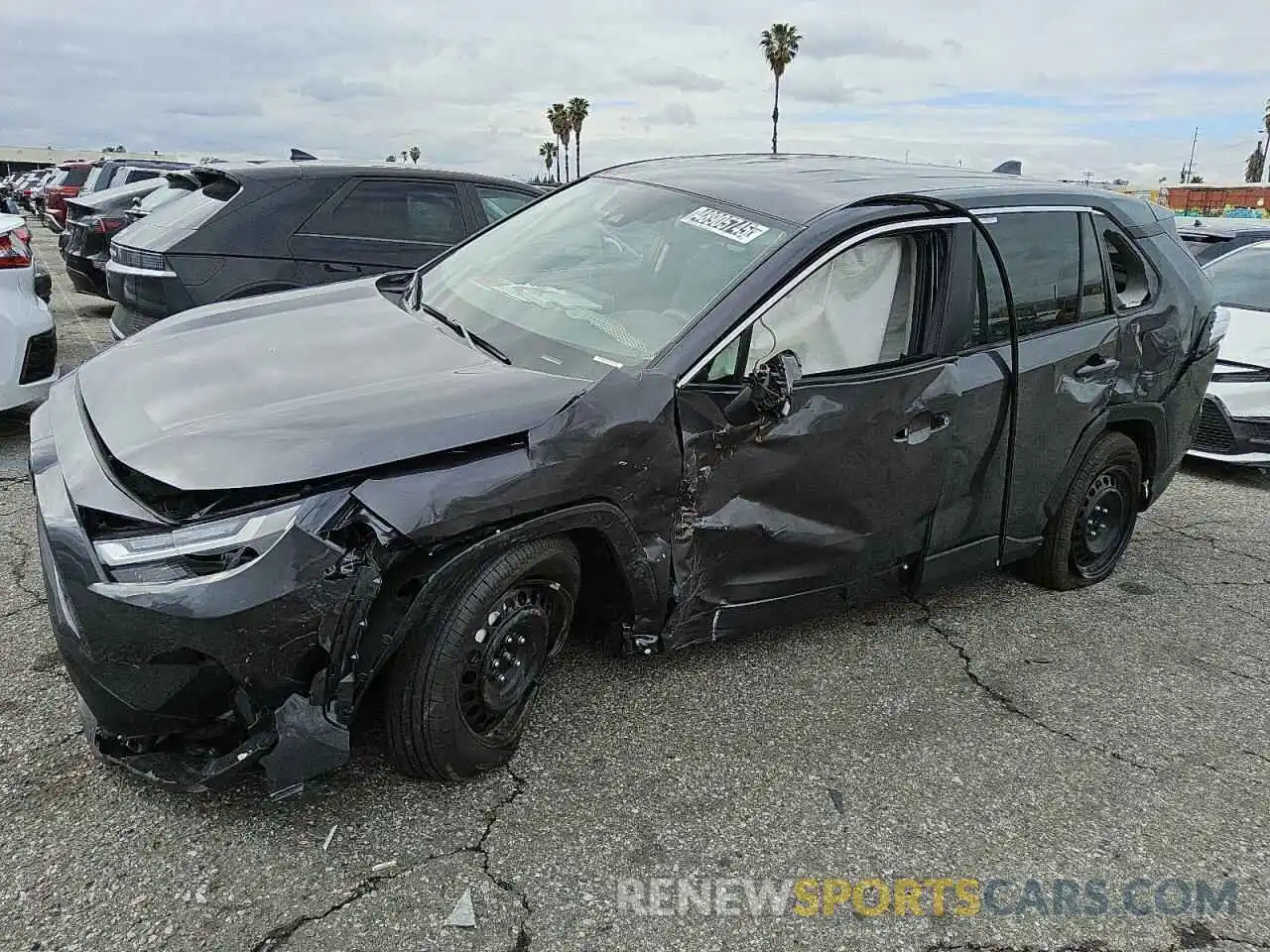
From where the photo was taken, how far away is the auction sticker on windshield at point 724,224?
124 inches

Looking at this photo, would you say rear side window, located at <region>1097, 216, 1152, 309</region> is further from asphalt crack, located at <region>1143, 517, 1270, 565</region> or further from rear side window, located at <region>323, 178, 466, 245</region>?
rear side window, located at <region>323, 178, 466, 245</region>

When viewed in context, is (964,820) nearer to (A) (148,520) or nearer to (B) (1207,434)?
(A) (148,520)

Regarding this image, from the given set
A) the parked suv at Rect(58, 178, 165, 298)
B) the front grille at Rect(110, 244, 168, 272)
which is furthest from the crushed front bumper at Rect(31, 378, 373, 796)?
the parked suv at Rect(58, 178, 165, 298)

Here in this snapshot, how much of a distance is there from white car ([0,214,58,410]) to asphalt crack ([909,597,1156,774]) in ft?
16.6

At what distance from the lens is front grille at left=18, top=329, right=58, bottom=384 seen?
5.32 metres

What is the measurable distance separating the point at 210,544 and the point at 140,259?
435 centimetres

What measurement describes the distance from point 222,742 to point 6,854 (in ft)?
2.01

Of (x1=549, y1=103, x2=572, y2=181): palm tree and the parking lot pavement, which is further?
(x1=549, y1=103, x2=572, y2=181): palm tree

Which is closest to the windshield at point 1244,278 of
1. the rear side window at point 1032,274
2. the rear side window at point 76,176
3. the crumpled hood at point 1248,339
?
the crumpled hood at point 1248,339

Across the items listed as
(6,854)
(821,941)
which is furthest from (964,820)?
(6,854)

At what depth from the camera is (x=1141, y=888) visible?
2.53 meters

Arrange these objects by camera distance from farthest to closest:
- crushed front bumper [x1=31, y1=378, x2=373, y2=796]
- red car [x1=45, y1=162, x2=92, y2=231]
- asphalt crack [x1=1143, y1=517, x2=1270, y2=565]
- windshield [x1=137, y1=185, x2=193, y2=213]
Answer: red car [x1=45, y1=162, x2=92, y2=231] < windshield [x1=137, y1=185, x2=193, y2=213] < asphalt crack [x1=1143, y1=517, x2=1270, y2=565] < crushed front bumper [x1=31, y1=378, x2=373, y2=796]

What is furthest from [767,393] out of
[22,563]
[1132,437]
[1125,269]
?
[22,563]

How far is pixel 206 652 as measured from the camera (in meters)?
2.10
